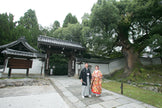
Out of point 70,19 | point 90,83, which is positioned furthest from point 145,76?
point 70,19

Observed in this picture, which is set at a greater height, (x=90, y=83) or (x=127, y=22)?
(x=127, y=22)

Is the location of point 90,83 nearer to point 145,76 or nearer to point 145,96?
point 145,96

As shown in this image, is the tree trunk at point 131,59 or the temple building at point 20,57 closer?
the temple building at point 20,57

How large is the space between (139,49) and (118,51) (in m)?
3.72

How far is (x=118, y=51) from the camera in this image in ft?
45.4

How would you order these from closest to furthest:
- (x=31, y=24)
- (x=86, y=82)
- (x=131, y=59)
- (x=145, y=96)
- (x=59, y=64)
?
1. (x=86, y=82)
2. (x=145, y=96)
3. (x=131, y=59)
4. (x=59, y=64)
5. (x=31, y=24)

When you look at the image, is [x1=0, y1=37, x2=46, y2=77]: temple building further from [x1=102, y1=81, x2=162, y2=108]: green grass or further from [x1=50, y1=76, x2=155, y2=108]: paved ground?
[x1=102, y1=81, x2=162, y2=108]: green grass

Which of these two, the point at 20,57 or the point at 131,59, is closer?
the point at 20,57

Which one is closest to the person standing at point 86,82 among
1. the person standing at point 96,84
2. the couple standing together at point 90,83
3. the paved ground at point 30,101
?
the couple standing together at point 90,83

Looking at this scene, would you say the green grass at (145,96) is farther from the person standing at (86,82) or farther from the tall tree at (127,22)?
the tall tree at (127,22)

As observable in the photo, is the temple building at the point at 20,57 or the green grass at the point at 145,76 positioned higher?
the temple building at the point at 20,57

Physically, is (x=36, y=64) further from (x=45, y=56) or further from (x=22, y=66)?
(x=22, y=66)

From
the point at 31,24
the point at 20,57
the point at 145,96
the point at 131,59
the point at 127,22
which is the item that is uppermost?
the point at 31,24

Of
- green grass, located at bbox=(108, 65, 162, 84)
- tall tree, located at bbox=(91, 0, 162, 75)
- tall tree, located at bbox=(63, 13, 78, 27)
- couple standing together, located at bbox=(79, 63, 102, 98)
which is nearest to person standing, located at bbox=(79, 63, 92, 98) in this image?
couple standing together, located at bbox=(79, 63, 102, 98)
